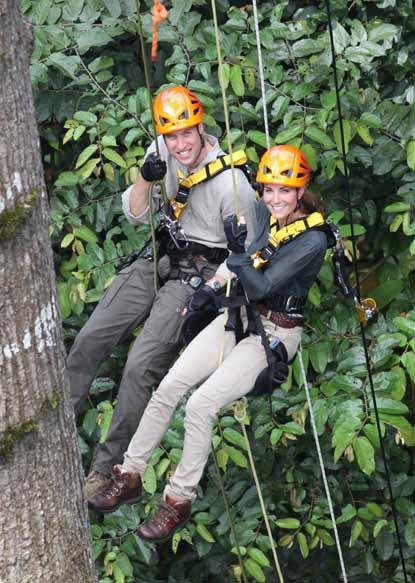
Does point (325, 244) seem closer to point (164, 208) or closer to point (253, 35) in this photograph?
point (164, 208)

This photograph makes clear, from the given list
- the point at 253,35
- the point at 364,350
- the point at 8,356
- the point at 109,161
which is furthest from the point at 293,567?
the point at 8,356

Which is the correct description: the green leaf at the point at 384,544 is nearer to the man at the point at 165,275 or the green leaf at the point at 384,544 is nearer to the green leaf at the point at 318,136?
the green leaf at the point at 318,136

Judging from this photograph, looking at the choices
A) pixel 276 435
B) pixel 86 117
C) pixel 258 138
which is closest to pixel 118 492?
pixel 276 435

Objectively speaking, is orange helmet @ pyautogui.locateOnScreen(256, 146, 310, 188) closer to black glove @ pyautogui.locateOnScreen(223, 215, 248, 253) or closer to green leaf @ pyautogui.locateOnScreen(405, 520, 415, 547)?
black glove @ pyautogui.locateOnScreen(223, 215, 248, 253)

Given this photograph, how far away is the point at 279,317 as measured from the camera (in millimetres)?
4789

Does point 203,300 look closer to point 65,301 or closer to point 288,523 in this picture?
point 65,301

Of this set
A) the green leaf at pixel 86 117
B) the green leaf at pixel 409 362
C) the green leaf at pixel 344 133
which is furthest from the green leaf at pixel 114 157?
the green leaf at pixel 409 362

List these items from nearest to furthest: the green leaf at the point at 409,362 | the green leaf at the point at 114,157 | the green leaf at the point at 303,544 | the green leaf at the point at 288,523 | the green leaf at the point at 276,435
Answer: the green leaf at the point at 409,362
the green leaf at the point at 276,435
the green leaf at the point at 114,157
the green leaf at the point at 288,523
the green leaf at the point at 303,544

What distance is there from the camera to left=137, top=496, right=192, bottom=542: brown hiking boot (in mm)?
4656

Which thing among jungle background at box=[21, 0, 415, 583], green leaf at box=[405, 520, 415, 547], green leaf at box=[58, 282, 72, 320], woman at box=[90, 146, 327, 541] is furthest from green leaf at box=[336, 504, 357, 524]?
woman at box=[90, 146, 327, 541]

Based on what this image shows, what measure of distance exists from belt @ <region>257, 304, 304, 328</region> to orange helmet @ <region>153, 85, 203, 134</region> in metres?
0.71

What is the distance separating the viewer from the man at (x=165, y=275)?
4785 millimetres

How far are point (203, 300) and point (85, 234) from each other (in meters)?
1.90

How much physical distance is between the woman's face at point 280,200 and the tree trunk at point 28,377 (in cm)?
124
